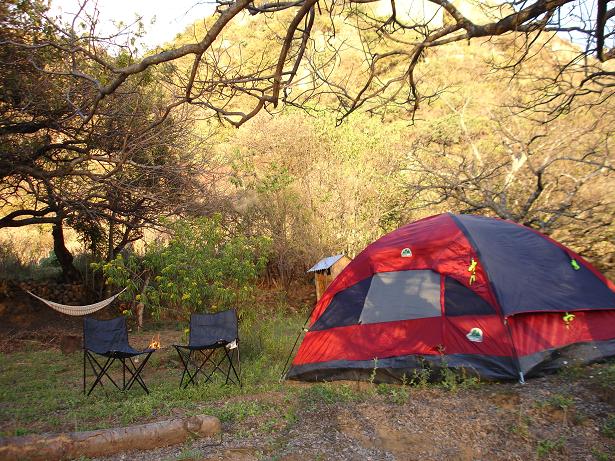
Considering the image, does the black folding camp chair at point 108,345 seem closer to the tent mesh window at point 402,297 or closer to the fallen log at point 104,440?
the fallen log at point 104,440

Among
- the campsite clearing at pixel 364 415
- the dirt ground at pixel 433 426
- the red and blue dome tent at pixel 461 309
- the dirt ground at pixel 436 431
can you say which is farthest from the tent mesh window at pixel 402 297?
the dirt ground at pixel 436 431

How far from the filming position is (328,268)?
11750mm

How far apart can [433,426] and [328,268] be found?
7.42m

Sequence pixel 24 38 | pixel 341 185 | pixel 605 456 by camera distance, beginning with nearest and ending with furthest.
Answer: pixel 605 456 < pixel 24 38 < pixel 341 185

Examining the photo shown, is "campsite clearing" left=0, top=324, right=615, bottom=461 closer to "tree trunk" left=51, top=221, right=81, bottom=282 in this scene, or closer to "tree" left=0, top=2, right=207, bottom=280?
"tree" left=0, top=2, right=207, bottom=280

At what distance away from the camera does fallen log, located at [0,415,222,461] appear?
3.72 m

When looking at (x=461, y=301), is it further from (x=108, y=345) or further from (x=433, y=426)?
(x=108, y=345)

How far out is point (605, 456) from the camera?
371 cm

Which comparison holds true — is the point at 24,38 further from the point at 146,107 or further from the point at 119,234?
the point at 119,234

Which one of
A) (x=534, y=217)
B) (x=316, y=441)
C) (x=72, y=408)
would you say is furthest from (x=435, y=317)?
(x=534, y=217)

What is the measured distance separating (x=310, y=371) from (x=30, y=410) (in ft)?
9.22

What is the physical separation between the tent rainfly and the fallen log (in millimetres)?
6891

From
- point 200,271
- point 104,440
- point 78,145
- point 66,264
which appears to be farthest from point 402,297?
point 66,264

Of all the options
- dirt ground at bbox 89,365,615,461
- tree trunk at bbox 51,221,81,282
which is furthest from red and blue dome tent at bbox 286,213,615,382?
tree trunk at bbox 51,221,81,282
